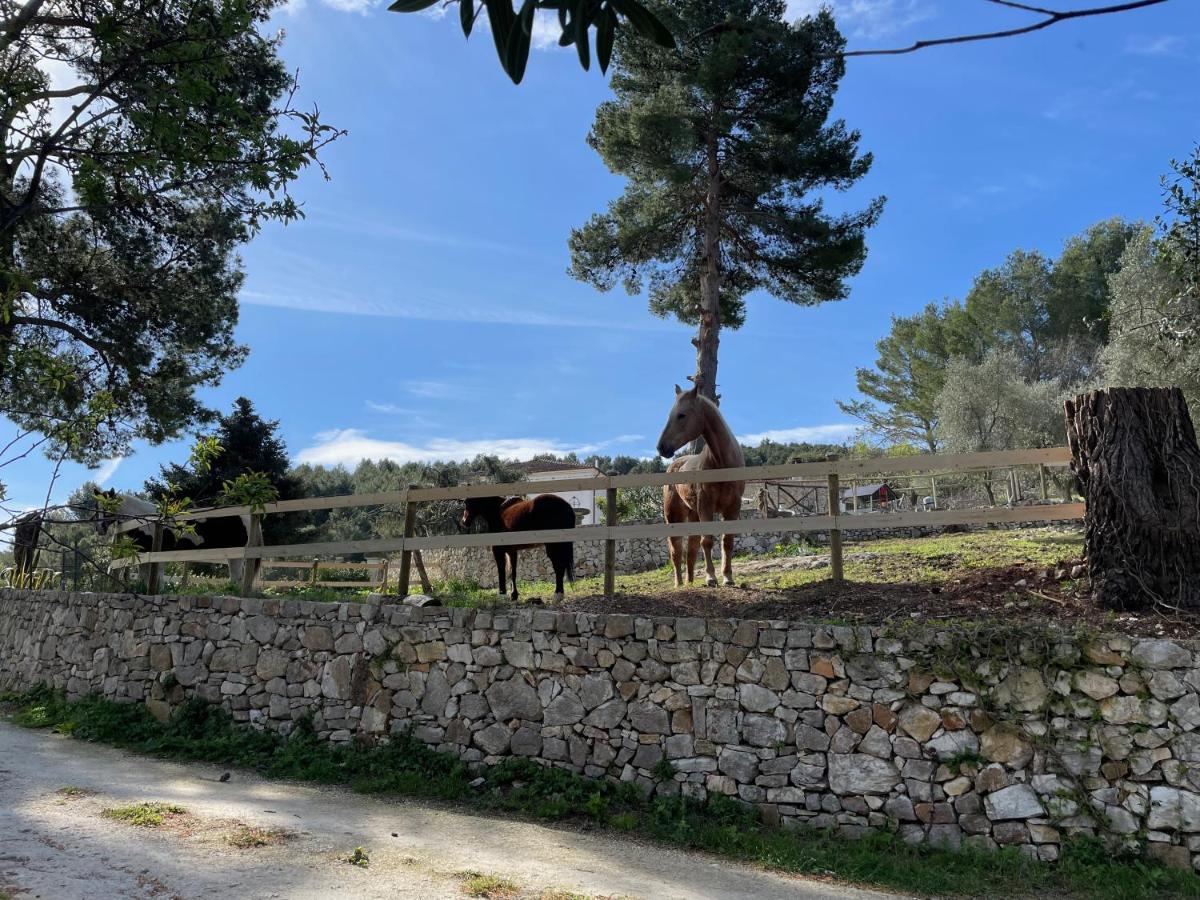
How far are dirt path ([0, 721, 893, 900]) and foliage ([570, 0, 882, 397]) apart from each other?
9.99 meters

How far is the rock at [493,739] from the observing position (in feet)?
23.4

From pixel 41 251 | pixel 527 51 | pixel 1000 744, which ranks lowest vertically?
pixel 1000 744

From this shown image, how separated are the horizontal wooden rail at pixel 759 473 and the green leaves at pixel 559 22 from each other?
5.21 m

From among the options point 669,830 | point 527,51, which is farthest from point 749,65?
point 527,51

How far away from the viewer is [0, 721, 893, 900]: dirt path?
4414 mm

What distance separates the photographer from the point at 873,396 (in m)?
36.9

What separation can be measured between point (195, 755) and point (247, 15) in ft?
22.3

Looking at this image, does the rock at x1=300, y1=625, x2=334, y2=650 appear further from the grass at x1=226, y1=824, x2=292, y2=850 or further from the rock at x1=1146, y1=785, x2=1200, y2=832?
the rock at x1=1146, y1=785, x2=1200, y2=832

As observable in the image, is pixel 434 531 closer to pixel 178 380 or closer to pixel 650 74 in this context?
pixel 178 380

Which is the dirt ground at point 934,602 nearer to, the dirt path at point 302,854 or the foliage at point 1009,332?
the dirt path at point 302,854

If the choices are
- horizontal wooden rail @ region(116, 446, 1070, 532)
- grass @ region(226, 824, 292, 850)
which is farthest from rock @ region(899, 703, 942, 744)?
grass @ region(226, 824, 292, 850)

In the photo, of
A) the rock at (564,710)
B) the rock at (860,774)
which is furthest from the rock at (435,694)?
the rock at (860,774)

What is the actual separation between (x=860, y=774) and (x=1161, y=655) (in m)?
2.16

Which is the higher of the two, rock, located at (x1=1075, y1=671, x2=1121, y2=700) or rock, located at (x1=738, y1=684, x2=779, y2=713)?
rock, located at (x1=1075, y1=671, x2=1121, y2=700)
